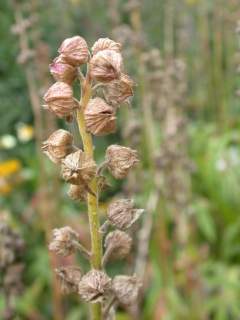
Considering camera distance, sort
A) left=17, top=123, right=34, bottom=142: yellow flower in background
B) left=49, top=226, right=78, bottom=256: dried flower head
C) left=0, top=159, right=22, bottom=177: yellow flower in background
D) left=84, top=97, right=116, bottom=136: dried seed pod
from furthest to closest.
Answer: left=17, top=123, right=34, bottom=142: yellow flower in background → left=0, top=159, right=22, bottom=177: yellow flower in background → left=49, top=226, right=78, bottom=256: dried flower head → left=84, top=97, right=116, bottom=136: dried seed pod

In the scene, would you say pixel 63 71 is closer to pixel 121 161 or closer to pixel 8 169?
pixel 121 161

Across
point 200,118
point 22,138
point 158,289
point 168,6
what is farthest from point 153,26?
point 158,289

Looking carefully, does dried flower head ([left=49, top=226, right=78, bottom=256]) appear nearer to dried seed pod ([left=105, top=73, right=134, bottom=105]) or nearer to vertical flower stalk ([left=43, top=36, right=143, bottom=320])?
vertical flower stalk ([left=43, top=36, right=143, bottom=320])

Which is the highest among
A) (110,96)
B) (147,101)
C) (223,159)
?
(110,96)

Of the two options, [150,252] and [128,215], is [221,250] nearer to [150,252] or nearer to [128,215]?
[150,252]

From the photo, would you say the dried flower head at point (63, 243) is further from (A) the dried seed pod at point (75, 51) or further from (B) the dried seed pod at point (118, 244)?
(A) the dried seed pod at point (75, 51)

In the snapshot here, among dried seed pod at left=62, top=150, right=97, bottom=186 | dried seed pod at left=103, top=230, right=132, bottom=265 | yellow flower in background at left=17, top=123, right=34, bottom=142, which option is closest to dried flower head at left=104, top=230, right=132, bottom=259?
dried seed pod at left=103, top=230, right=132, bottom=265
